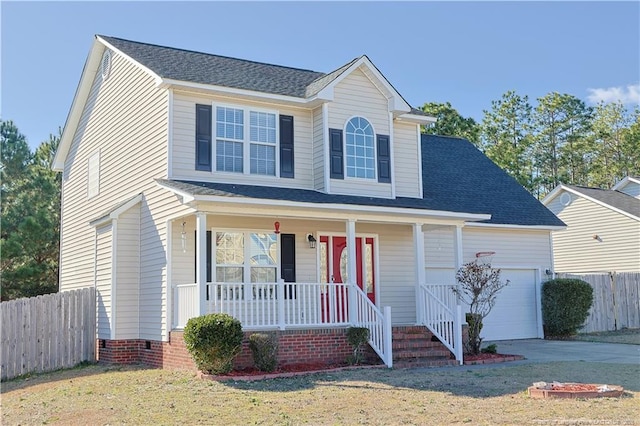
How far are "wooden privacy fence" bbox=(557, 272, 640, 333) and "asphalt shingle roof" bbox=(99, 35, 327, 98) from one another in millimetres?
10883

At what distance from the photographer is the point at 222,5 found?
1562 cm

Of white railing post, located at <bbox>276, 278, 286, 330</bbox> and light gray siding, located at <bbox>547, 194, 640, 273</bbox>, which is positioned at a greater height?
light gray siding, located at <bbox>547, 194, 640, 273</bbox>

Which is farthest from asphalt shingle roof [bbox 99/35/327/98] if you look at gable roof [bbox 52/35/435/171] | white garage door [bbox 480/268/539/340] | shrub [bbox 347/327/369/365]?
white garage door [bbox 480/268/539/340]

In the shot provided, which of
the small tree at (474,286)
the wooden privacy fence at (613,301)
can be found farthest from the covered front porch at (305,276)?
the wooden privacy fence at (613,301)

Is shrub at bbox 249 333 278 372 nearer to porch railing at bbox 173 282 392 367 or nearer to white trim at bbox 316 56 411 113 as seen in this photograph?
porch railing at bbox 173 282 392 367

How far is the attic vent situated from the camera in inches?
741

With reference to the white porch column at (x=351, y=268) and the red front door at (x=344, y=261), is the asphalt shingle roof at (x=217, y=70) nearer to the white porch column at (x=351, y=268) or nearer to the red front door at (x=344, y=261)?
the white porch column at (x=351, y=268)

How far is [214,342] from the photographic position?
12266mm

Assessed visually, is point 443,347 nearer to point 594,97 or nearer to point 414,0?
point 414,0

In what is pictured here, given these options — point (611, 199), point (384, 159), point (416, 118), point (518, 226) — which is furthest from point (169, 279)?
point (611, 199)

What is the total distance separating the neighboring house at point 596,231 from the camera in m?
27.2

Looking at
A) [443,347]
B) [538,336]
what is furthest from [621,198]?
[443,347]

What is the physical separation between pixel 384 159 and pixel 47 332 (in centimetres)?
907

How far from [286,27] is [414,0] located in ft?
9.88
